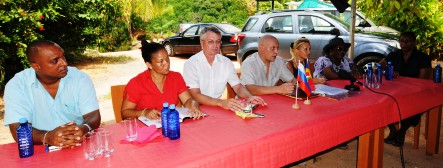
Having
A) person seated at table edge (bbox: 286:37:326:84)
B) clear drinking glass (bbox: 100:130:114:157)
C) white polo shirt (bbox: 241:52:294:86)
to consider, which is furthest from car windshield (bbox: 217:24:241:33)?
clear drinking glass (bbox: 100:130:114:157)

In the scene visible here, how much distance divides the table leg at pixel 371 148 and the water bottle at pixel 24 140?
258 cm

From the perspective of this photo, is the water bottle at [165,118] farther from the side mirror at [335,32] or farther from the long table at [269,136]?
the side mirror at [335,32]

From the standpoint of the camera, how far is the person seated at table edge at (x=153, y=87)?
9.14 ft

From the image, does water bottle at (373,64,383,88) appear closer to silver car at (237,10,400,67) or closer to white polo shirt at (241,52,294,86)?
white polo shirt at (241,52,294,86)

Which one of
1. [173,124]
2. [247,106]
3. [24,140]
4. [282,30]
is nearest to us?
[24,140]

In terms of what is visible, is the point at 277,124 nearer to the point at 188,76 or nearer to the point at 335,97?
the point at 335,97

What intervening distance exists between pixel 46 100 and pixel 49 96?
1.4 inches

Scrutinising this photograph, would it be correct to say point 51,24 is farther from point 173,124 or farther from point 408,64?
point 408,64

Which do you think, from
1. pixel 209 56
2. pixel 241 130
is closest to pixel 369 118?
pixel 241 130

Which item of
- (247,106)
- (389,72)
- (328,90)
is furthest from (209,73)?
(389,72)

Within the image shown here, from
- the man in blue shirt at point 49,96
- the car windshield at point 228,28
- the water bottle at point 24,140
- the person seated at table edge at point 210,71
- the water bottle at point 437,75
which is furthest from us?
the car windshield at point 228,28

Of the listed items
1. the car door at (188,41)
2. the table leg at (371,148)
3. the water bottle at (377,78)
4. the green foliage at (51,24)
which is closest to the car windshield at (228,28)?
the car door at (188,41)

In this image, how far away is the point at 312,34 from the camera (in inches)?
302

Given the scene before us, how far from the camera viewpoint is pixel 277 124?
2422 mm
